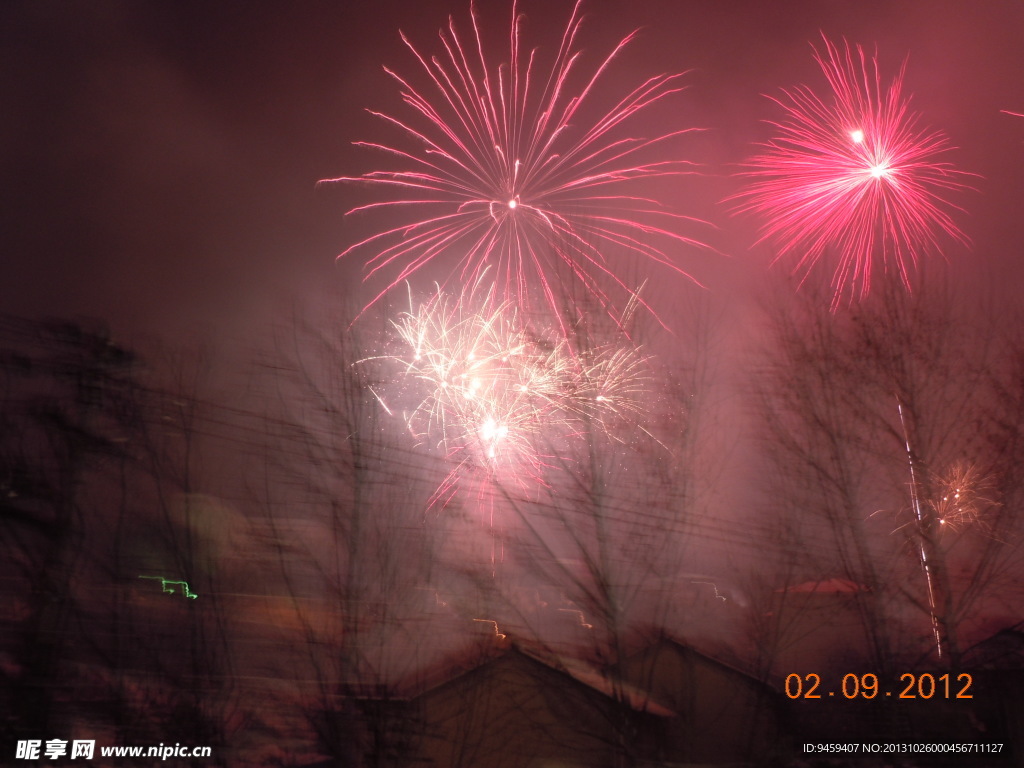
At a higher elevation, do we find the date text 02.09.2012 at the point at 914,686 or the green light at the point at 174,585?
the green light at the point at 174,585

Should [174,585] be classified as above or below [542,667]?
above

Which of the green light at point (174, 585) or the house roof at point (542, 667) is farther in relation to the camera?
the house roof at point (542, 667)

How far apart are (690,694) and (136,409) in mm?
10893

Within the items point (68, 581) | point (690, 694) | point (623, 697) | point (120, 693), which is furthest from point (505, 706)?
point (68, 581)

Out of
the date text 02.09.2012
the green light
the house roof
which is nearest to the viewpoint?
the green light

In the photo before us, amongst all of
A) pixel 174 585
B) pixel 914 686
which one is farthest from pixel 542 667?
pixel 174 585

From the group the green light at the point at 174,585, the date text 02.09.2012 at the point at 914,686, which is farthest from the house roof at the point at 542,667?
the green light at the point at 174,585

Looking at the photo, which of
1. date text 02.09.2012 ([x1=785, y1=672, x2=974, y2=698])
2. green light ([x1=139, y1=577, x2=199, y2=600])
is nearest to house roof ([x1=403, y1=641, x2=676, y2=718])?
date text 02.09.2012 ([x1=785, y1=672, x2=974, y2=698])

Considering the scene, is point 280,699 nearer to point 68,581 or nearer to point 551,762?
point 68,581

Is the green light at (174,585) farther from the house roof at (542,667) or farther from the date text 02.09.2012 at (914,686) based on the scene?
the date text 02.09.2012 at (914,686)

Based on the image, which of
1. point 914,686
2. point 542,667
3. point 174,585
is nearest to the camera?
point 174,585

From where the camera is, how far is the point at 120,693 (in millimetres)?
11508

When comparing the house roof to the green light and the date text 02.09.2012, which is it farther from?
the green light

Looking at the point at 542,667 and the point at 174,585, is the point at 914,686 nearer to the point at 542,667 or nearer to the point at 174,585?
the point at 542,667
